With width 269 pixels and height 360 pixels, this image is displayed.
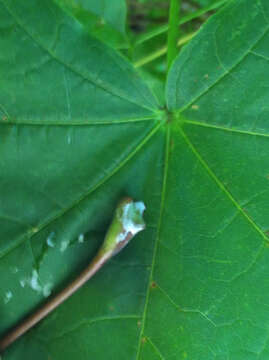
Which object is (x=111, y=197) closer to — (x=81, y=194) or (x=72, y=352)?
(x=81, y=194)

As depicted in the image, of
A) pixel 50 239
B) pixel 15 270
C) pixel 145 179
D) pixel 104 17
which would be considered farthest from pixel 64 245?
pixel 104 17

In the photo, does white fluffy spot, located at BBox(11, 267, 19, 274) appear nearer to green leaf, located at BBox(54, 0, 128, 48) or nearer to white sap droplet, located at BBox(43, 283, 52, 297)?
white sap droplet, located at BBox(43, 283, 52, 297)

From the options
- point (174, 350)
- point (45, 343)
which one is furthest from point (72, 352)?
point (174, 350)

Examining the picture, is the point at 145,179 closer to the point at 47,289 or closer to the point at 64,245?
the point at 64,245

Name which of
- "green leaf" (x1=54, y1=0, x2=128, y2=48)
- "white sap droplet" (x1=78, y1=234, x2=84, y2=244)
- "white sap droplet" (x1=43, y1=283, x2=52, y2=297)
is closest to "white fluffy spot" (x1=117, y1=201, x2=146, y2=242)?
"white sap droplet" (x1=78, y1=234, x2=84, y2=244)

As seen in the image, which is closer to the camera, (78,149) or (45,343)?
(78,149)

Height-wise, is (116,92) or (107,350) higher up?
(116,92)
